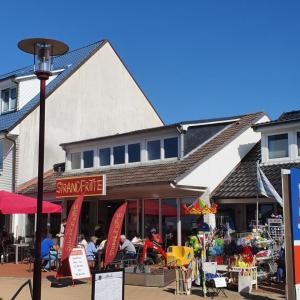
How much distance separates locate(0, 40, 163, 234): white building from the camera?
2428cm

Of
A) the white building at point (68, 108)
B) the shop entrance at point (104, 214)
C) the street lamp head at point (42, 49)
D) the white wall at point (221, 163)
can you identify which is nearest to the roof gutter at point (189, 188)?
the white wall at point (221, 163)

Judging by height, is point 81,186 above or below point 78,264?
above

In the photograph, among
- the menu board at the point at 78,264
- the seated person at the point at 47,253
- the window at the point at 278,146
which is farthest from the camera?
the window at the point at 278,146

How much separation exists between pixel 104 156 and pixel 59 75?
282 inches

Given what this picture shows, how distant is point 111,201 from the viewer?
20.9 meters

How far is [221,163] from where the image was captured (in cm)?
1834

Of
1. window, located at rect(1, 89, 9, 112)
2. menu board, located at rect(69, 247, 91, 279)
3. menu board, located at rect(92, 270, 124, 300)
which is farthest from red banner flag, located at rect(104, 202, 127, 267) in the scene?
window, located at rect(1, 89, 9, 112)

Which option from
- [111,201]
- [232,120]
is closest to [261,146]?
[232,120]

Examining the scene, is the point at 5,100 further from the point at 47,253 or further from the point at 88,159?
the point at 47,253

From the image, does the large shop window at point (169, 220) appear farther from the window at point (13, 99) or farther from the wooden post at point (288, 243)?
the window at point (13, 99)

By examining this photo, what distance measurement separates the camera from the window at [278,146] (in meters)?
17.9

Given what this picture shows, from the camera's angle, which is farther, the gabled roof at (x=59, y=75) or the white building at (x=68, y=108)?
the gabled roof at (x=59, y=75)

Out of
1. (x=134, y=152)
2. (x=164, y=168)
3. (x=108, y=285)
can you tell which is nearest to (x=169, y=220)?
(x=164, y=168)

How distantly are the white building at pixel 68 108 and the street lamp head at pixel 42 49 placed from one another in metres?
15.9
